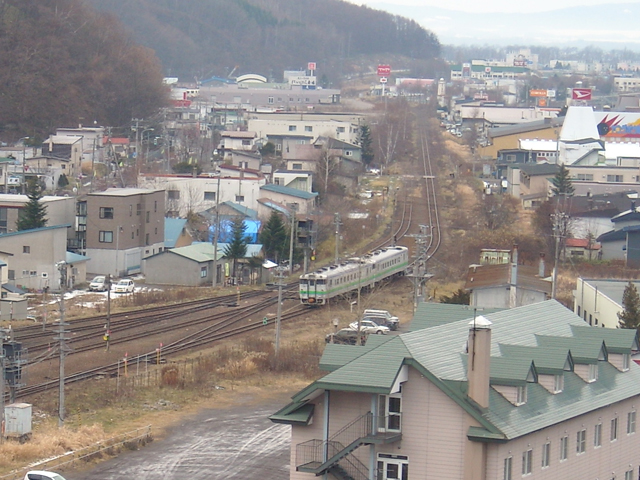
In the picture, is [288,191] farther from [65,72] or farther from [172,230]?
[65,72]

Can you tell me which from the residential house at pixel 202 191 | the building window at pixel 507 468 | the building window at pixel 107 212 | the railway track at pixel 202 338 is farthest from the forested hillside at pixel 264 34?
the building window at pixel 507 468

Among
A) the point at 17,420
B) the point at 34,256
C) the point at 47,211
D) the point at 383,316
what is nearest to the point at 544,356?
the point at 17,420

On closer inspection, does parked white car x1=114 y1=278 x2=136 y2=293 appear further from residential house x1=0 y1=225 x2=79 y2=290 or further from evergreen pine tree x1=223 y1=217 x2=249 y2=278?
evergreen pine tree x1=223 y1=217 x2=249 y2=278

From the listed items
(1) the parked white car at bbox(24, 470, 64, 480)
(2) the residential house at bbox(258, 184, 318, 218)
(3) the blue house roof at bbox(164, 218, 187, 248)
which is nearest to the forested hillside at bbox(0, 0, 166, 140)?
(2) the residential house at bbox(258, 184, 318, 218)

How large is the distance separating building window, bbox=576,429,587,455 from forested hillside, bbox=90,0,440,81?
90.2m

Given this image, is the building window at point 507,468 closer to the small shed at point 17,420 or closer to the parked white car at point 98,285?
the small shed at point 17,420

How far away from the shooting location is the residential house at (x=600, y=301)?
18.4 m

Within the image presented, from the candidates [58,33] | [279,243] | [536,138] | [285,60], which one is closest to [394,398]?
[279,243]

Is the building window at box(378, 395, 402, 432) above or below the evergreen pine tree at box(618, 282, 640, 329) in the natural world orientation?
above

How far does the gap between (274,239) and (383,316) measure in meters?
7.48

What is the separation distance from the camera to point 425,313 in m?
11.7

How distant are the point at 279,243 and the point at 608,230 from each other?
8.13m

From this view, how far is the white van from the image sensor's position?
19.9 metres

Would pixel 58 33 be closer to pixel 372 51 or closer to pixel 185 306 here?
pixel 185 306
